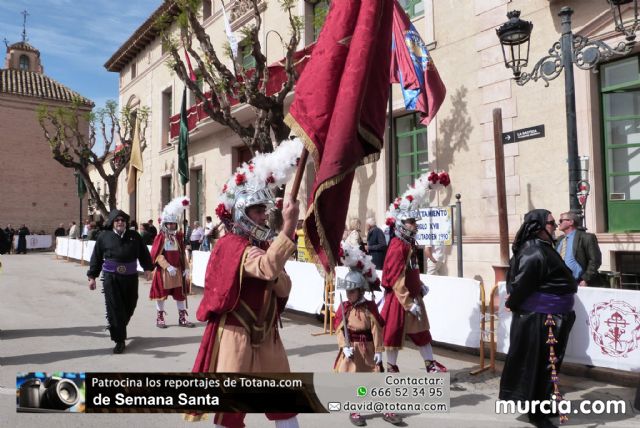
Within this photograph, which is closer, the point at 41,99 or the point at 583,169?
the point at 583,169

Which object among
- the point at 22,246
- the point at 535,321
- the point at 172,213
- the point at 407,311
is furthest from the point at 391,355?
the point at 22,246

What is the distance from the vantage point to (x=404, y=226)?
5.96 m

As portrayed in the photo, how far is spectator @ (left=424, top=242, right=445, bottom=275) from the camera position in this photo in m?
11.3

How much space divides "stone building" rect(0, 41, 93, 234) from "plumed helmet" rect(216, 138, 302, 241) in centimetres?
4319

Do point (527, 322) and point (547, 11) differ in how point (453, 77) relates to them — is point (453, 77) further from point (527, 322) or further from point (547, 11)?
point (527, 322)

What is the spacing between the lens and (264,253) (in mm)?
3289

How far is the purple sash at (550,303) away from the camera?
4688 mm

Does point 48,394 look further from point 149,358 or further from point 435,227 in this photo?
point 435,227

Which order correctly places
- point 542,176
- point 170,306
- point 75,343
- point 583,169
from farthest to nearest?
point 170,306, point 542,176, point 583,169, point 75,343

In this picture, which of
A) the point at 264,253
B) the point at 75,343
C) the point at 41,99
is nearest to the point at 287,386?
the point at 264,253

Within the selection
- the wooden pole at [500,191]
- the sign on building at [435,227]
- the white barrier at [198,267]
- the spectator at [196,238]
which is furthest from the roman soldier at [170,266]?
the spectator at [196,238]

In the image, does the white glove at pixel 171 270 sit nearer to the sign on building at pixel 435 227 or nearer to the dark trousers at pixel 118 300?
the dark trousers at pixel 118 300

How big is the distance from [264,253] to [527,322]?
9.34ft

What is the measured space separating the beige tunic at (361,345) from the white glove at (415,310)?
84 centimetres
